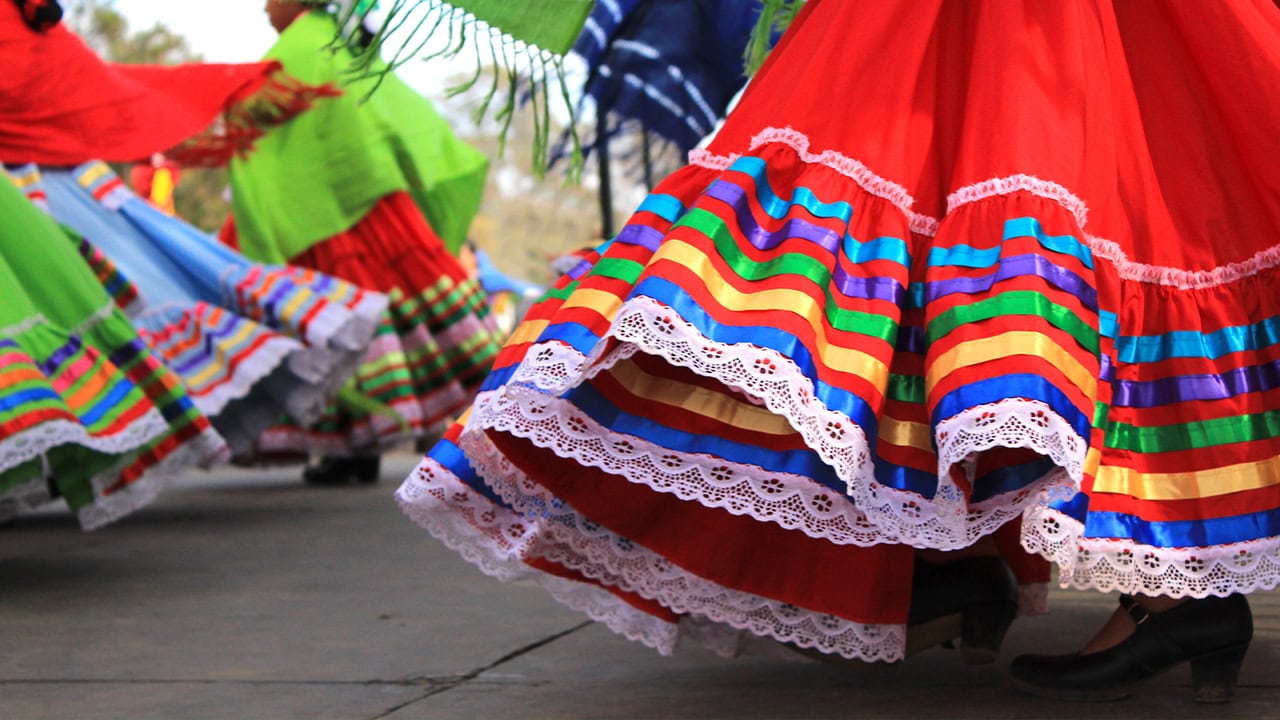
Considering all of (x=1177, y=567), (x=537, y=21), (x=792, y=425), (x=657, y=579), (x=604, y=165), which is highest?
(x=537, y=21)

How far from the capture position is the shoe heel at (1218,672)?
2117 mm

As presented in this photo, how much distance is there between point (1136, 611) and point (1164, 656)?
71mm

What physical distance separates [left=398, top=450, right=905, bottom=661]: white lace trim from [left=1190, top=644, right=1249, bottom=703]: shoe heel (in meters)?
0.41

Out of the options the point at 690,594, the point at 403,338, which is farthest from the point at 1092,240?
the point at 403,338

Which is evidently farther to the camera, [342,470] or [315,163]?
[342,470]

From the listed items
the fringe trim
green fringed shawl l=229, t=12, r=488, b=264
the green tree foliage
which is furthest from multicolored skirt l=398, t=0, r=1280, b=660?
the green tree foliage

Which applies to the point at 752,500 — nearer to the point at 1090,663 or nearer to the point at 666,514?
the point at 666,514

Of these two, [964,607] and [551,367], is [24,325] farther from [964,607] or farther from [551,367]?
[964,607]

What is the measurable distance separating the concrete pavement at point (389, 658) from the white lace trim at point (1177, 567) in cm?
24

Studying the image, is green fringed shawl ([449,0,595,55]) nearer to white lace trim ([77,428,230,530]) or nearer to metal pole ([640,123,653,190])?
metal pole ([640,123,653,190])

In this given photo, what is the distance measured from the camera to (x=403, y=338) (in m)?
6.09

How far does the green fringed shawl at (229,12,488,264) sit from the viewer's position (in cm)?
569

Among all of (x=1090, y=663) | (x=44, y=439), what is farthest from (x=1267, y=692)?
(x=44, y=439)

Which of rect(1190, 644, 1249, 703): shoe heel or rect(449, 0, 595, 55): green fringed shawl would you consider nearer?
rect(1190, 644, 1249, 703): shoe heel
